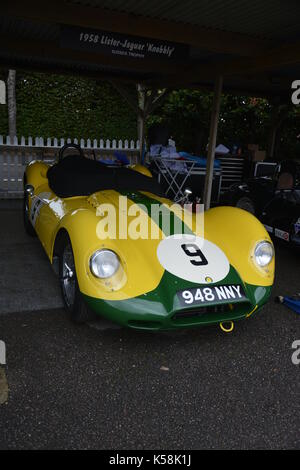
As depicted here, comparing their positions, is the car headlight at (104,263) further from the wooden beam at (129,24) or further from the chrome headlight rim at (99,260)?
the wooden beam at (129,24)

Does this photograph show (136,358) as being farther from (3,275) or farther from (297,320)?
(3,275)

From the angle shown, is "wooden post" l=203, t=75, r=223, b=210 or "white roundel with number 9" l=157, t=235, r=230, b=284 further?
"wooden post" l=203, t=75, r=223, b=210

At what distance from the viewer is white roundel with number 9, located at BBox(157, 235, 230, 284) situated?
2.69m

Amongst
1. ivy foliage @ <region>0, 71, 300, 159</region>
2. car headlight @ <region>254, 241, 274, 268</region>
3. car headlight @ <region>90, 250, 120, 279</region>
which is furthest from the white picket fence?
car headlight @ <region>90, 250, 120, 279</region>

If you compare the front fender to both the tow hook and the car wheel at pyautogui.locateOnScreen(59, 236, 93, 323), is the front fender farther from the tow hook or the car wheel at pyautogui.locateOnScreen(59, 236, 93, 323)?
the car wheel at pyautogui.locateOnScreen(59, 236, 93, 323)

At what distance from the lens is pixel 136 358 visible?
2678 millimetres

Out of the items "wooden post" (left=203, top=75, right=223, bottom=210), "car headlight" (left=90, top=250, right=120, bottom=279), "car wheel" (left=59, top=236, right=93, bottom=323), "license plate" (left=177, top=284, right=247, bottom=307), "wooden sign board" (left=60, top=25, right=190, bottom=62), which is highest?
"wooden sign board" (left=60, top=25, right=190, bottom=62)

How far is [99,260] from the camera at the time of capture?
2.62 m

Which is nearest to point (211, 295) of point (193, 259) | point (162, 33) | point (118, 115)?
point (193, 259)

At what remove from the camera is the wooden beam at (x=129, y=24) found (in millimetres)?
3980

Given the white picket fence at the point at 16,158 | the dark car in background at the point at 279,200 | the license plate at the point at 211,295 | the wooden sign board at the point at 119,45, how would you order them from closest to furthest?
the license plate at the point at 211,295 < the dark car in background at the point at 279,200 < the wooden sign board at the point at 119,45 < the white picket fence at the point at 16,158

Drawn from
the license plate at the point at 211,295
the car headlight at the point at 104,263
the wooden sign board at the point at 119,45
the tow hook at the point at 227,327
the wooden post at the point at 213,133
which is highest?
the wooden sign board at the point at 119,45

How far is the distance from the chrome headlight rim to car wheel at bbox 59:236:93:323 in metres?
0.26

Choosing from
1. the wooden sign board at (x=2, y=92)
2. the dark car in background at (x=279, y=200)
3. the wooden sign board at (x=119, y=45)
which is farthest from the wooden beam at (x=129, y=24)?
the wooden sign board at (x=2, y=92)
